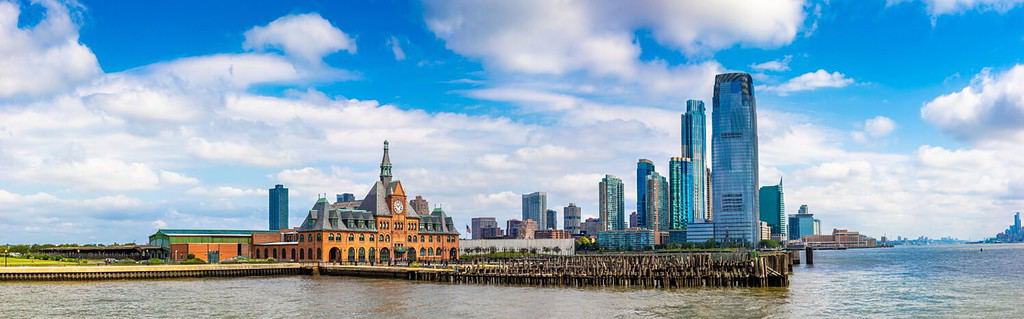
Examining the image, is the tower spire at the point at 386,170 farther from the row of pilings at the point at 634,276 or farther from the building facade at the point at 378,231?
the row of pilings at the point at 634,276

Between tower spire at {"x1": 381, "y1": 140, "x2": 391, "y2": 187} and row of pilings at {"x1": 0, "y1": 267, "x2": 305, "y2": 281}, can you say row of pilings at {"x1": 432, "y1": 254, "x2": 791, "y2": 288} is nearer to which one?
row of pilings at {"x1": 0, "y1": 267, "x2": 305, "y2": 281}

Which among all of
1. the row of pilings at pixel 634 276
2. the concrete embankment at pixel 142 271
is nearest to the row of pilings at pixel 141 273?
the concrete embankment at pixel 142 271

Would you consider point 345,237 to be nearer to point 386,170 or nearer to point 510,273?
point 386,170

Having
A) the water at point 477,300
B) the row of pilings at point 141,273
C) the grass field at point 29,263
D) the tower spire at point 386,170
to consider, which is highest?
the tower spire at point 386,170

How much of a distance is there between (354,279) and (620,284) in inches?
1479

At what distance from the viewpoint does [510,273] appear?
10931cm

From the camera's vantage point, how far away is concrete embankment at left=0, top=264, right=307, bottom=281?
112m

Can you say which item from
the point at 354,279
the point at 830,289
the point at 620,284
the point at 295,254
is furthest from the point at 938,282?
the point at 295,254

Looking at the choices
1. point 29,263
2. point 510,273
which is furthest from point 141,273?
point 510,273

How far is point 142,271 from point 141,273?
15.2 inches

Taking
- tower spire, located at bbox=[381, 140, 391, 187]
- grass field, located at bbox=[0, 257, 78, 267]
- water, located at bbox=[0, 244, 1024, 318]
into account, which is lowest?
water, located at bbox=[0, 244, 1024, 318]

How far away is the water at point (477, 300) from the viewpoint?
73.6m

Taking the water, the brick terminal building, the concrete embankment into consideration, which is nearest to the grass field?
the concrete embankment

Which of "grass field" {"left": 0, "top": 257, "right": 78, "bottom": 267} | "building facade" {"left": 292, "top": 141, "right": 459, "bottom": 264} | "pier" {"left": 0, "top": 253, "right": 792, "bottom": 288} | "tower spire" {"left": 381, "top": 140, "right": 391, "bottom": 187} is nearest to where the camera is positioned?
"pier" {"left": 0, "top": 253, "right": 792, "bottom": 288}
